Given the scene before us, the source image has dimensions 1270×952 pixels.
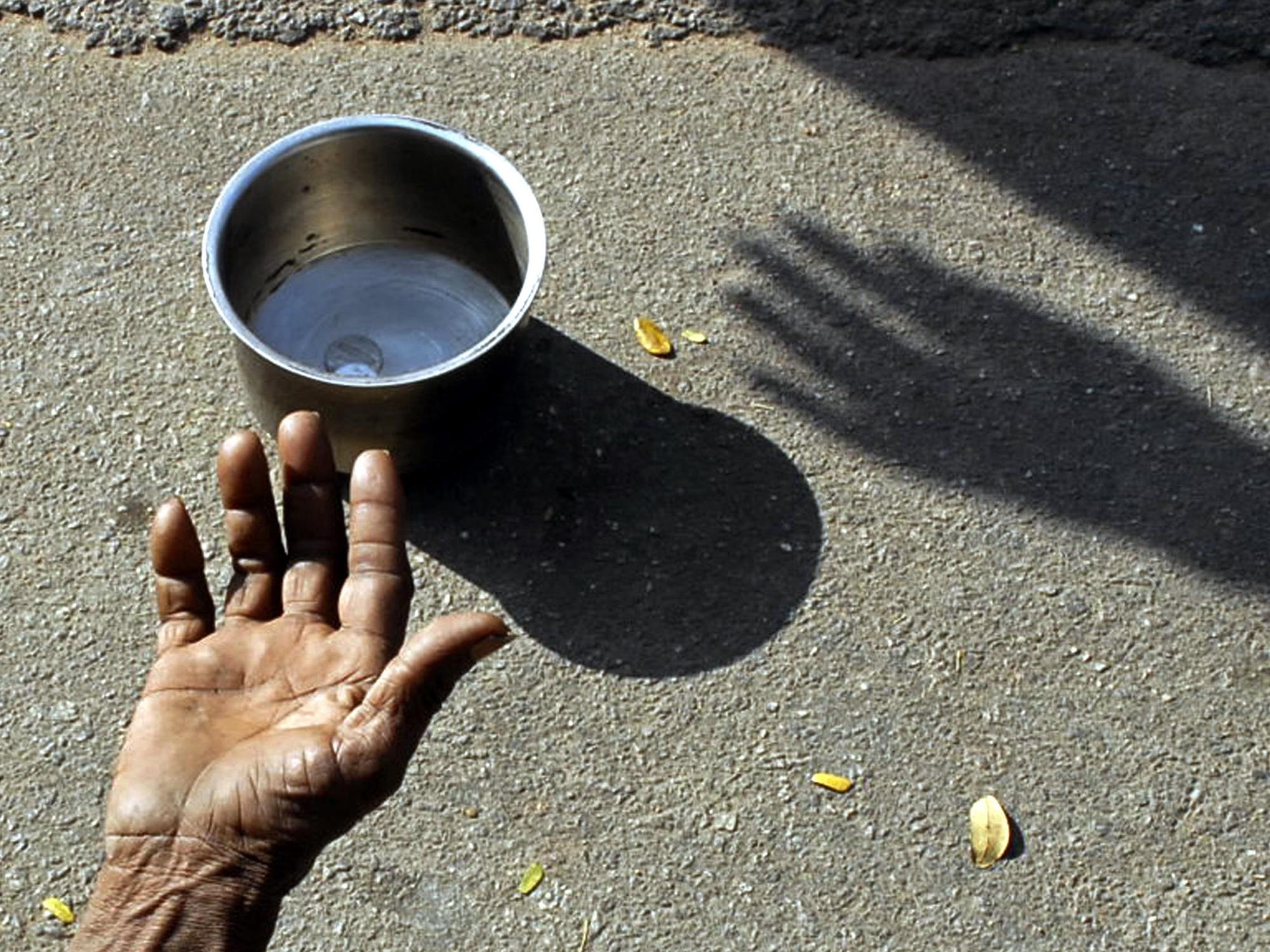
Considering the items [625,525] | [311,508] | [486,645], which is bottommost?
[625,525]

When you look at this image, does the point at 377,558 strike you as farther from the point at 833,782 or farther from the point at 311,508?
the point at 833,782

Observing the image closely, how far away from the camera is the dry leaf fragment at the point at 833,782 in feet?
11.7

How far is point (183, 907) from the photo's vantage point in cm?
272

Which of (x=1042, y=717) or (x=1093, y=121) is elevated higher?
(x=1093, y=121)

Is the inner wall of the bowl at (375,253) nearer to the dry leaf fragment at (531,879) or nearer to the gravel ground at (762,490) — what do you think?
the gravel ground at (762,490)

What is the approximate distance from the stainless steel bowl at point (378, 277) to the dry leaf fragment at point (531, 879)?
3.09ft

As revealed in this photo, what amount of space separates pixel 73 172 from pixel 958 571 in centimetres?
251

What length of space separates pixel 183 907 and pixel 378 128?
183 centimetres

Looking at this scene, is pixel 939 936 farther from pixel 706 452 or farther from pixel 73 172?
pixel 73 172

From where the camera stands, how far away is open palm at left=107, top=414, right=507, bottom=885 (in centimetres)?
267

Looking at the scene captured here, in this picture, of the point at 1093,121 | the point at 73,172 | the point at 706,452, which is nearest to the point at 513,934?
the point at 706,452

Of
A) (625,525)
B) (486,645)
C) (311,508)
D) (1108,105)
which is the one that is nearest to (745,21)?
(1108,105)

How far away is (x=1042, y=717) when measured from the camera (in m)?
3.67

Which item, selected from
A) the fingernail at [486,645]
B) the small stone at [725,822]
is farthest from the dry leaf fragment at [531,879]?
the fingernail at [486,645]
